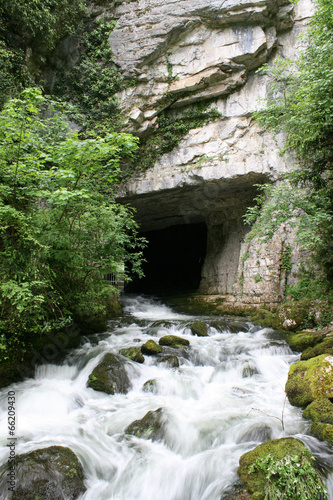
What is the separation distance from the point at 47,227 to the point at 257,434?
4.50 m

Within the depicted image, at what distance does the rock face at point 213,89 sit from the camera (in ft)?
35.3

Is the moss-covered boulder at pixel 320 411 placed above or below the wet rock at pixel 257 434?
above

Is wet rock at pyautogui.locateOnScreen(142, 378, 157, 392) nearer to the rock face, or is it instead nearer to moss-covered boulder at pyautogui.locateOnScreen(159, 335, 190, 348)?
moss-covered boulder at pyautogui.locateOnScreen(159, 335, 190, 348)

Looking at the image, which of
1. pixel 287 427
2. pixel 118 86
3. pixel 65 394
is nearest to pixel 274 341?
pixel 287 427


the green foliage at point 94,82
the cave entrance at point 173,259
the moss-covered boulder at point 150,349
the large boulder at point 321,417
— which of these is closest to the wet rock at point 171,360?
the moss-covered boulder at point 150,349

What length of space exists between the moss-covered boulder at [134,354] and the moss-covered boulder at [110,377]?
0.38 m

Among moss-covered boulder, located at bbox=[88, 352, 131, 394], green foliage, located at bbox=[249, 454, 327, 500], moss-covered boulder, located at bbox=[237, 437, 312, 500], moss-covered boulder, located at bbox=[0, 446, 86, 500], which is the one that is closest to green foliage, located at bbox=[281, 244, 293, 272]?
moss-covered boulder, located at bbox=[88, 352, 131, 394]

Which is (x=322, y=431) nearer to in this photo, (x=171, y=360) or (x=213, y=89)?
(x=171, y=360)

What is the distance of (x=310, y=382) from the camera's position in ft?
14.0

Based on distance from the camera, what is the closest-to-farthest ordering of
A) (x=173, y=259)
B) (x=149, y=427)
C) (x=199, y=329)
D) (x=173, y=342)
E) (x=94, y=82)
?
(x=149, y=427) → (x=173, y=342) → (x=199, y=329) → (x=94, y=82) → (x=173, y=259)

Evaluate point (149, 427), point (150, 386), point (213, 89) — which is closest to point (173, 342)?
point (150, 386)

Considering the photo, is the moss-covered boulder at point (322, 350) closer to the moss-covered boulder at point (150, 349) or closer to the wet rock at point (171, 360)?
the wet rock at point (171, 360)

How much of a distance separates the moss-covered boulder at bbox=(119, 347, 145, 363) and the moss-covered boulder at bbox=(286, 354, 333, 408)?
103 inches

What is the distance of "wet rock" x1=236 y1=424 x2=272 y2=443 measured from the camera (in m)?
3.75
